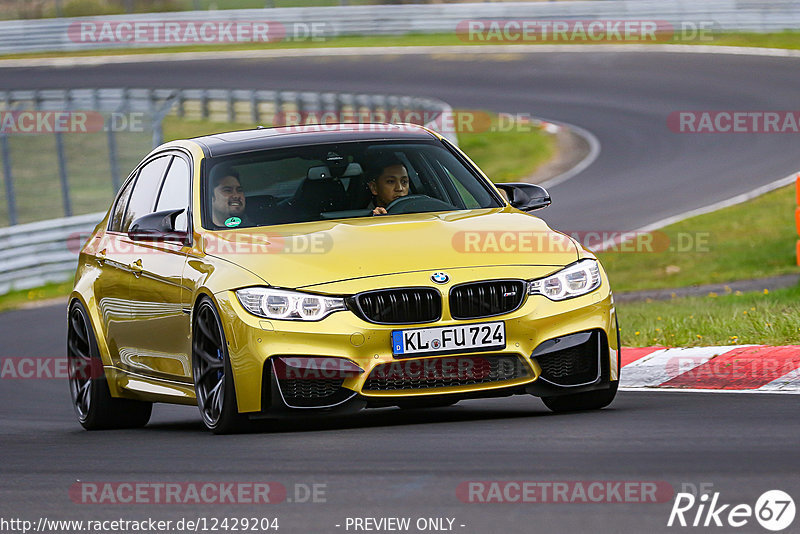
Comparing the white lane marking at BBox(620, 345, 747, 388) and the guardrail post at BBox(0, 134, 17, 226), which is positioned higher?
the white lane marking at BBox(620, 345, 747, 388)

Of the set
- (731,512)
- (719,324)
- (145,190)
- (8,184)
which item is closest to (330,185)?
(145,190)

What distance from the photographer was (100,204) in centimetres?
3209

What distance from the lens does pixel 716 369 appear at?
9.47 metres

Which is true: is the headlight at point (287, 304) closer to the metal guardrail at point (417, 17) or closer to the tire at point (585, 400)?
the tire at point (585, 400)

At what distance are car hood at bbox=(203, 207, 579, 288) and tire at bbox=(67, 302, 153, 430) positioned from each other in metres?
1.85

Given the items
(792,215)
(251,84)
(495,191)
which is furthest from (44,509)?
(251,84)

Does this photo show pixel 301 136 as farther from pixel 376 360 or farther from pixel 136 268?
pixel 376 360

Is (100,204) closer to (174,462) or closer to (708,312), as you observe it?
(708,312)

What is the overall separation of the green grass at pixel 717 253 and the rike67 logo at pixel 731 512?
40.8ft

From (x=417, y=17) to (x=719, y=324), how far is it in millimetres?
40058

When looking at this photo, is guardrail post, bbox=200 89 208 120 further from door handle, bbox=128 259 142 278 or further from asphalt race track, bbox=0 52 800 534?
door handle, bbox=128 259 142 278

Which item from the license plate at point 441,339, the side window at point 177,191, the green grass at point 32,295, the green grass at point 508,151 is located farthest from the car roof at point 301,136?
the green grass at point 508,151

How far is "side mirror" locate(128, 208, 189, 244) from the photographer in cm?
866

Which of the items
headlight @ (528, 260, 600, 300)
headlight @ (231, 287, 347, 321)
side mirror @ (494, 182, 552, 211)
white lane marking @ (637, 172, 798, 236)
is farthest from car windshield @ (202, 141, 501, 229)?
white lane marking @ (637, 172, 798, 236)
